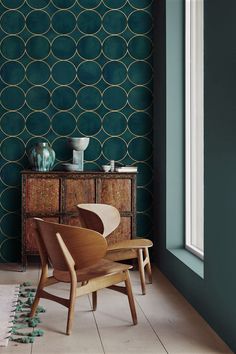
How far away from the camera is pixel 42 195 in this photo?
597cm

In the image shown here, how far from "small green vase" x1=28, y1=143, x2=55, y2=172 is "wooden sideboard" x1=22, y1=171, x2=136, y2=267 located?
146 mm

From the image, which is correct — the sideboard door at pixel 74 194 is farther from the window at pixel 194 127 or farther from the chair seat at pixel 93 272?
the chair seat at pixel 93 272

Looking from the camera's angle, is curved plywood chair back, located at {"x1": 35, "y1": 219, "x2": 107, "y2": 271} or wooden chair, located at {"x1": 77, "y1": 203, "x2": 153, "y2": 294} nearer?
curved plywood chair back, located at {"x1": 35, "y1": 219, "x2": 107, "y2": 271}

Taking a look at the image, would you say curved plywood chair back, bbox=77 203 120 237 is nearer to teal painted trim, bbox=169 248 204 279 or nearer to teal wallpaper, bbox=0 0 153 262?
teal painted trim, bbox=169 248 204 279

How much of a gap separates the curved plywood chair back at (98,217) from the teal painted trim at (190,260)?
68 centimetres

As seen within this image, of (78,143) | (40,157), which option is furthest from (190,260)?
(40,157)

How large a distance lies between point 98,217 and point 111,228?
0.74 feet

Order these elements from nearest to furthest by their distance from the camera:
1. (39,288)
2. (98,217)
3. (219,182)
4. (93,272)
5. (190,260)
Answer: (219,182) → (93,272) → (39,288) → (98,217) → (190,260)

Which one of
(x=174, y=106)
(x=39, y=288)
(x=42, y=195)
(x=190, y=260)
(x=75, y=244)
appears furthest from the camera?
(x=42, y=195)

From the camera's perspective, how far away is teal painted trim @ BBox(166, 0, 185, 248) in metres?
5.81

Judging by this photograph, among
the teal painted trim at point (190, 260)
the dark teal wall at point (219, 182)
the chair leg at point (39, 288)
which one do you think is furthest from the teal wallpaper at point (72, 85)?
the chair leg at point (39, 288)

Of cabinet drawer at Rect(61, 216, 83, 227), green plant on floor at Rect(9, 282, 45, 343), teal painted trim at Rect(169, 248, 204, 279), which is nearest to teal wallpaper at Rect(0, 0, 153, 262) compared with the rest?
cabinet drawer at Rect(61, 216, 83, 227)

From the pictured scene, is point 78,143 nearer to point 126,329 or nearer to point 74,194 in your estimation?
point 74,194

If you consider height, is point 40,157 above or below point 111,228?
above
